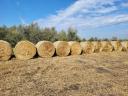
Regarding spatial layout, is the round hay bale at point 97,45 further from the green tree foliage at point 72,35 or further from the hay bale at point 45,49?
the green tree foliage at point 72,35

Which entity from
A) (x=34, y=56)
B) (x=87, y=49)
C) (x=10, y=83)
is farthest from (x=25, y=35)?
(x=10, y=83)

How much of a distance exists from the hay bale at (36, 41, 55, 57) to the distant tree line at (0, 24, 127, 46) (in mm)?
8708

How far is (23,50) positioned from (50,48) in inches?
68.2

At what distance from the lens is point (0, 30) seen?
2044 centimetres

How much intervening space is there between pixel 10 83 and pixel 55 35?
19990 millimetres

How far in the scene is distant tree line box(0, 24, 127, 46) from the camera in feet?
67.6

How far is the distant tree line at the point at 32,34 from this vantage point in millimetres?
20609

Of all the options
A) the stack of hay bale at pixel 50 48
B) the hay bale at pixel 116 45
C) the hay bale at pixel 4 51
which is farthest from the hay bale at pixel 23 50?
the hay bale at pixel 116 45

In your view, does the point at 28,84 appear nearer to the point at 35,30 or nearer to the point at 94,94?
the point at 94,94

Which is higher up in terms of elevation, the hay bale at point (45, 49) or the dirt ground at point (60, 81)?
the hay bale at point (45, 49)

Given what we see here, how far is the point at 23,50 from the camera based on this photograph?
36.2 ft

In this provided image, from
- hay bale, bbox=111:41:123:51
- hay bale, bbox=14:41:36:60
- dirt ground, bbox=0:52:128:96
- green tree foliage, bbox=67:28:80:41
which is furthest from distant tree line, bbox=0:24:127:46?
dirt ground, bbox=0:52:128:96

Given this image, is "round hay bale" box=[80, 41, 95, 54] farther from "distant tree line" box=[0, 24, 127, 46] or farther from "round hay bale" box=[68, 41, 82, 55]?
"distant tree line" box=[0, 24, 127, 46]

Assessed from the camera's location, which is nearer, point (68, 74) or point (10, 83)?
point (10, 83)
